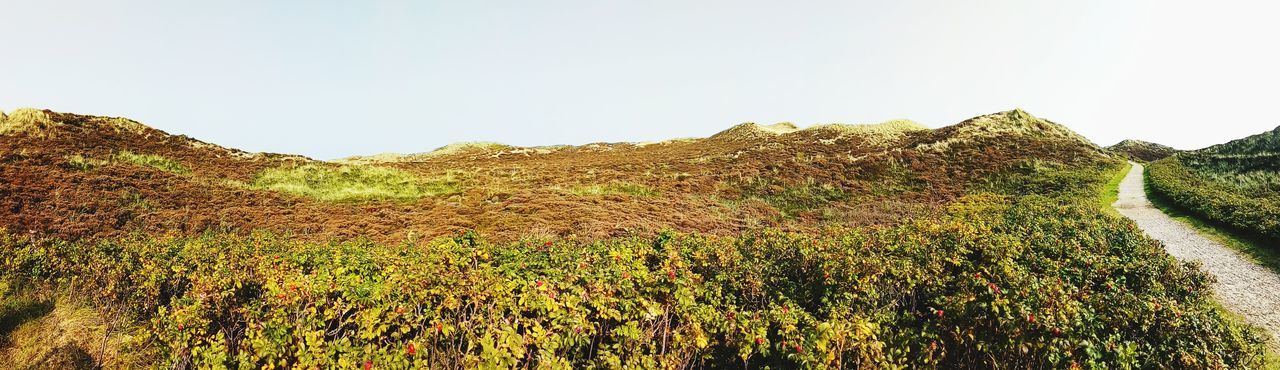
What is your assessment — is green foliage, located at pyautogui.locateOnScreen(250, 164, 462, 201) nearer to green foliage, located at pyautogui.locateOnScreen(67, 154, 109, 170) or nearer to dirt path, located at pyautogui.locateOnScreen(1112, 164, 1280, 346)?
green foliage, located at pyautogui.locateOnScreen(67, 154, 109, 170)

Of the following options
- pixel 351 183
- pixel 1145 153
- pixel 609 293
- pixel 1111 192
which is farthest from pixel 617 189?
pixel 1145 153

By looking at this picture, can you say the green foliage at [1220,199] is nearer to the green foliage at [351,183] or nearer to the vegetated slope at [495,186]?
the vegetated slope at [495,186]

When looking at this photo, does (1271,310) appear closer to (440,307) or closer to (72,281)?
(440,307)

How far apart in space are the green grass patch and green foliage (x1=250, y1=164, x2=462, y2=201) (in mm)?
7474

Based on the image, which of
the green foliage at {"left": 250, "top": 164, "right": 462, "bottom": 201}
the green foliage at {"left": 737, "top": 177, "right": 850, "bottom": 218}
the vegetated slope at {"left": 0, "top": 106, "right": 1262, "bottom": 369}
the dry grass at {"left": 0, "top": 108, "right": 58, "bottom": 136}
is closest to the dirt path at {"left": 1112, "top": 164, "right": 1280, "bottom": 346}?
the vegetated slope at {"left": 0, "top": 106, "right": 1262, "bottom": 369}

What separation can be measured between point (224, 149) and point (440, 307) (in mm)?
→ 37131

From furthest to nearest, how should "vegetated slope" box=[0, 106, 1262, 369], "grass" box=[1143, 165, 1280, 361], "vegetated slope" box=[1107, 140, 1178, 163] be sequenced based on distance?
"vegetated slope" box=[1107, 140, 1178, 163] < "grass" box=[1143, 165, 1280, 361] < "vegetated slope" box=[0, 106, 1262, 369]

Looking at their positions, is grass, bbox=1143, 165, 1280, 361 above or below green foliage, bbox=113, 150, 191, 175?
below

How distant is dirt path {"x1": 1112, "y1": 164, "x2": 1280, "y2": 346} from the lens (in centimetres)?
1227

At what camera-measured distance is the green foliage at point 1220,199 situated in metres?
18.7

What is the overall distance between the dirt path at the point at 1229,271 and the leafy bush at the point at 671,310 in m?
4.82

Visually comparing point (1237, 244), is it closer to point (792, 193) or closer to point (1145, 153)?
point (792, 193)

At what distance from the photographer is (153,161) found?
27094mm

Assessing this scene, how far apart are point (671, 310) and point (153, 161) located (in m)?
33.9
